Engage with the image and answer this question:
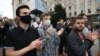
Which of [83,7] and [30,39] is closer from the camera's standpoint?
[30,39]

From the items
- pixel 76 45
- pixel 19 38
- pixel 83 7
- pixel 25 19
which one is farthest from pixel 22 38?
pixel 83 7

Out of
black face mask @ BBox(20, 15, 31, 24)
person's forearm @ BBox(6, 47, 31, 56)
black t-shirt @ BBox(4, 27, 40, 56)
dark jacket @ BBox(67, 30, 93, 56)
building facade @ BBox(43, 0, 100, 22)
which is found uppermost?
black face mask @ BBox(20, 15, 31, 24)

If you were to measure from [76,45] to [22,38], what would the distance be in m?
1.05

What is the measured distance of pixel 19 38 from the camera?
183 inches

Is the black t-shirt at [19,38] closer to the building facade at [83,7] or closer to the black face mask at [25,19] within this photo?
the black face mask at [25,19]

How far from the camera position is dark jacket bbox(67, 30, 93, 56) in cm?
527

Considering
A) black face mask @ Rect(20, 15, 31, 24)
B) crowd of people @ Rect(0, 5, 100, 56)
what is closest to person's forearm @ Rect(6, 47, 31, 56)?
crowd of people @ Rect(0, 5, 100, 56)

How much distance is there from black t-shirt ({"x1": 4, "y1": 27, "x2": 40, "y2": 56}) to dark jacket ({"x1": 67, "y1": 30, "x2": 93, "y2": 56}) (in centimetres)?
83

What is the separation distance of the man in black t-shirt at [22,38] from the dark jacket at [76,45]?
2.69ft

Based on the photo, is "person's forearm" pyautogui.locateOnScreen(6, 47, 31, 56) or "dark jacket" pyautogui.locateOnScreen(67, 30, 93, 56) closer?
"person's forearm" pyautogui.locateOnScreen(6, 47, 31, 56)

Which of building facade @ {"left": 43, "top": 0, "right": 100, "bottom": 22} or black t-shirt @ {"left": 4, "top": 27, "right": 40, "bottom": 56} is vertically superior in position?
black t-shirt @ {"left": 4, "top": 27, "right": 40, "bottom": 56}

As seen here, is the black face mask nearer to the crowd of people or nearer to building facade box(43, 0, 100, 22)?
the crowd of people

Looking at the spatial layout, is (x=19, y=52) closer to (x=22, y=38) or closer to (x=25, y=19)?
(x=22, y=38)

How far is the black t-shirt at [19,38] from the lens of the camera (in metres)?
4.60
